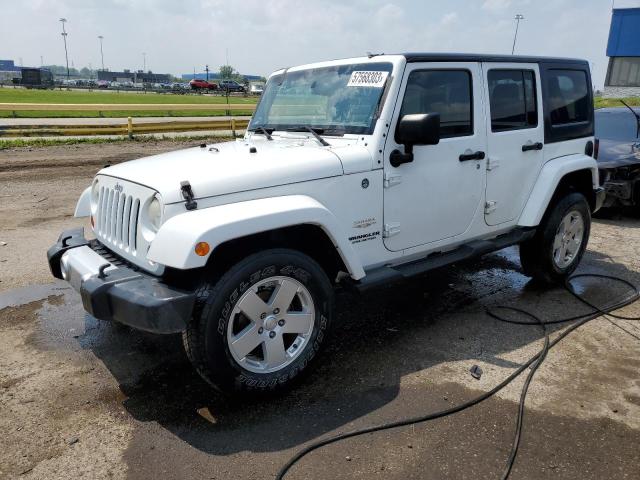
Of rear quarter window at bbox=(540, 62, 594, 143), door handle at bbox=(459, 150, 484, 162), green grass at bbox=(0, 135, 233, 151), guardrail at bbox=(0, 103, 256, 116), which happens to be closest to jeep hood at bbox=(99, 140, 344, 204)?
Result: door handle at bbox=(459, 150, 484, 162)

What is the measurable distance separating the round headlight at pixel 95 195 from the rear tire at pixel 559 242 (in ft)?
12.5

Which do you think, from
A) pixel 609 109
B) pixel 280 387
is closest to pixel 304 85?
pixel 280 387

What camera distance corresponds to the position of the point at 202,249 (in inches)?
109

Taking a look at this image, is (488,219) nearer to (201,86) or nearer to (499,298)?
(499,298)

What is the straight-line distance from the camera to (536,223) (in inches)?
190

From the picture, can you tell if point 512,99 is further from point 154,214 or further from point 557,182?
point 154,214

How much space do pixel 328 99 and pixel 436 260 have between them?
1501mm

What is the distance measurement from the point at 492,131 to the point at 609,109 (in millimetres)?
6506

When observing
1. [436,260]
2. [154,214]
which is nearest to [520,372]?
[436,260]

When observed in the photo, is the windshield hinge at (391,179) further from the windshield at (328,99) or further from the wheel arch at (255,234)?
the wheel arch at (255,234)

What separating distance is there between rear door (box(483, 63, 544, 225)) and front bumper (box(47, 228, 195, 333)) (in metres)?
2.81

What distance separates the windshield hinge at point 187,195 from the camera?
2.98 metres

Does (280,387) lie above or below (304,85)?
below

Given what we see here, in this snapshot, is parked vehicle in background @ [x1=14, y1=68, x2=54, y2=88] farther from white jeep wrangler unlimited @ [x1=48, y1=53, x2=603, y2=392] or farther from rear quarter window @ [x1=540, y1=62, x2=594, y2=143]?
rear quarter window @ [x1=540, y1=62, x2=594, y2=143]
